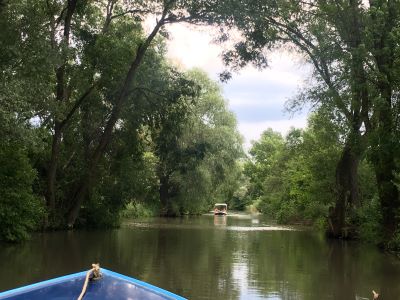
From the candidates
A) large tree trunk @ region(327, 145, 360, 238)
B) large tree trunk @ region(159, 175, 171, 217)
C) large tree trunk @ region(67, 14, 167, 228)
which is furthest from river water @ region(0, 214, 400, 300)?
large tree trunk @ region(159, 175, 171, 217)

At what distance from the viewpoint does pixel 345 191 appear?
26188mm

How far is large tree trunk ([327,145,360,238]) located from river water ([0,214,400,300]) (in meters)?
4.11

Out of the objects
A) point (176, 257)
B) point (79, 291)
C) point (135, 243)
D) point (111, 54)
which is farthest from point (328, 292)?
point (111, 54)

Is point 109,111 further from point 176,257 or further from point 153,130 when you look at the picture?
point 176,257

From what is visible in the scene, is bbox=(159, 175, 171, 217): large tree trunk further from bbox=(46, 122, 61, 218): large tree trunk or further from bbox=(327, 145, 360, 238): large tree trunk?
bbox=(327, 145, 360, 238): large tree trunk

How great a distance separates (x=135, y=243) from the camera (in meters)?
20.9

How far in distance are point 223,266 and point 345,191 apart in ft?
44.4

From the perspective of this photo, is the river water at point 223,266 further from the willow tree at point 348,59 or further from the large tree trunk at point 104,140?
the large tree trunk at point 104,140

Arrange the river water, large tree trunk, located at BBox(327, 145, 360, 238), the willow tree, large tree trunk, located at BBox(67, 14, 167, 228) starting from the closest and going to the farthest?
the river water → the willow tree → large tree trunk, located at BBox(327, 145, 360, 238) → large tree trunk, located at BBox(67, 14, 167, 228)

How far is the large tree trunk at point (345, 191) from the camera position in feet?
85.3

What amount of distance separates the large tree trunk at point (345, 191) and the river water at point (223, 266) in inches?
162

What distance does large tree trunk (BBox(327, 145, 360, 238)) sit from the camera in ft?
85.3

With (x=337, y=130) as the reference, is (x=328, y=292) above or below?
below

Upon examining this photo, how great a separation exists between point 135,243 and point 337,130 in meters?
12.8
